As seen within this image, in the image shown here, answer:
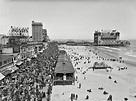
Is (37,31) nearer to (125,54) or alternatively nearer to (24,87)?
(125,54)

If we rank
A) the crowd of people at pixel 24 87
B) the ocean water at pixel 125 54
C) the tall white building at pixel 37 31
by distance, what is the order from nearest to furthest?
the crowd of people at pixel 24 87 → the ocean water at pixel 125 54 → the tall white building at pixel 37 31

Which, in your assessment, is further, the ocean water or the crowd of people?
the ocean water

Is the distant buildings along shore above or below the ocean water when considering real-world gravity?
above

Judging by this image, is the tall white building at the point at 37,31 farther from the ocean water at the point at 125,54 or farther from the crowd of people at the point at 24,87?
the crowd of people at the point at 24,87

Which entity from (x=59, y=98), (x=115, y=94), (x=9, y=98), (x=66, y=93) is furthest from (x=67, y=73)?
(x=9, y=98)

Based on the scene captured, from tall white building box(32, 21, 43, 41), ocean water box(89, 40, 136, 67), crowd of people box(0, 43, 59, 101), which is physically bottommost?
ocean water box(89, 40, 136, 67)

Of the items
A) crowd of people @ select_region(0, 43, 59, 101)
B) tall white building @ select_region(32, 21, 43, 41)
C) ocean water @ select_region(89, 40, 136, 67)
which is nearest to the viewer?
crowd of people @ select_region(0, 43, 59, 101)

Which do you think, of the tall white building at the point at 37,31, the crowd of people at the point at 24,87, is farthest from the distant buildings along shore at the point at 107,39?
the crowd of people at the point at 24,87

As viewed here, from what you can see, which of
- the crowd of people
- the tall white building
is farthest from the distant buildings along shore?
the crowd of people

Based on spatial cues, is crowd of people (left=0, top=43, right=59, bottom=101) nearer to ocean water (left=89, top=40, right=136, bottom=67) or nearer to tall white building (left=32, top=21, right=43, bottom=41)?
ocean water (left=89, top=40, right=136, bottom=67)

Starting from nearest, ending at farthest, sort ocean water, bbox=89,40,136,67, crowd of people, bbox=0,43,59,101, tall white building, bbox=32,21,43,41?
1. crowd of people, bbox=0,43,59,101
2. ocean water, bbox=89,40,136,67
3. tall white building, bbox=32,21,43,41

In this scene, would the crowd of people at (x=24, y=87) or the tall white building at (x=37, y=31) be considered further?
the tall white building at (x=37, y=31)
